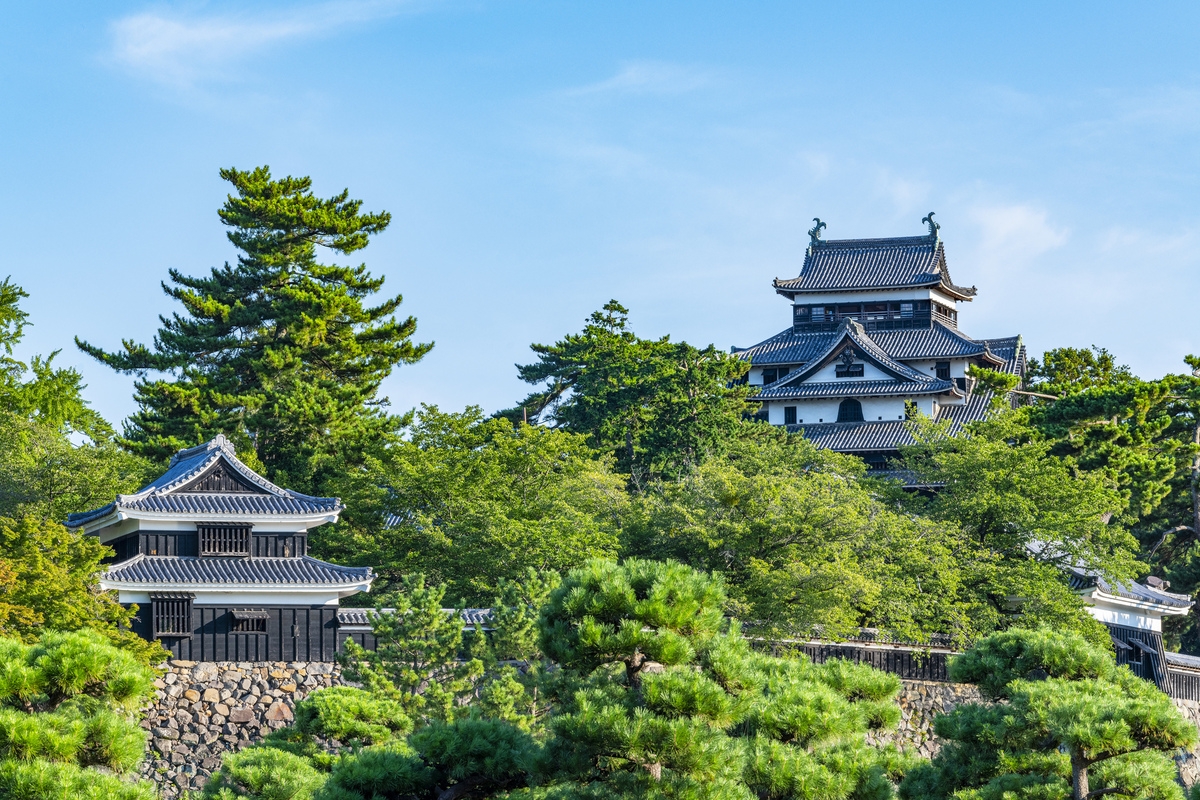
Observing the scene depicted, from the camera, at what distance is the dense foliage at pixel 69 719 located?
14.9 metres

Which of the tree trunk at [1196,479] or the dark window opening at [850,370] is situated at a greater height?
the dark window opening at [850,370]

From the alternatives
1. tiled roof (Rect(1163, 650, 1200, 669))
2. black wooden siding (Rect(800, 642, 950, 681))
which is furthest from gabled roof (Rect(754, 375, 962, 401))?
black wooden siding (Rect(800, 642, 950, 681))

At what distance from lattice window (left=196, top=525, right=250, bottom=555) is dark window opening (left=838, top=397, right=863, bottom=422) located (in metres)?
27.5

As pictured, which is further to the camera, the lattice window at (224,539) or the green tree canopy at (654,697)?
the lattice window at (224,539)

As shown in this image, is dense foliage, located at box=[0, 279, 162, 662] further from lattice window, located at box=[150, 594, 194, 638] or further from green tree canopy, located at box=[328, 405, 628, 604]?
green tree canopy, located at box=[328, 405, 628, 604]

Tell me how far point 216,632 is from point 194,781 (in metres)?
3.02

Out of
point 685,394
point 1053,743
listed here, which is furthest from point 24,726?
point 685,394

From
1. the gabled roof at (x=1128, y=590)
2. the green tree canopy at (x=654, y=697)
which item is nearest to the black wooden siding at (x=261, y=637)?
the green tree canopy at (x=654, y=697)

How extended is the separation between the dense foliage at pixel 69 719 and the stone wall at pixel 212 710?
10.1 m

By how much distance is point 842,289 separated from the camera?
5825cm

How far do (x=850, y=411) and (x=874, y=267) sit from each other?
326 inches

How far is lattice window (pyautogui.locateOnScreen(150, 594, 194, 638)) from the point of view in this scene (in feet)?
94.0

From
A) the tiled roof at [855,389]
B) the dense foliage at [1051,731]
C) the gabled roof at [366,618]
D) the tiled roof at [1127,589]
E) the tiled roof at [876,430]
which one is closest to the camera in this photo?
the dense foliage at [1051,731]

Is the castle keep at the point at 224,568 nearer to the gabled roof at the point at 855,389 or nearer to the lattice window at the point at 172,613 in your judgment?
the lattice window at the point at 172,613
